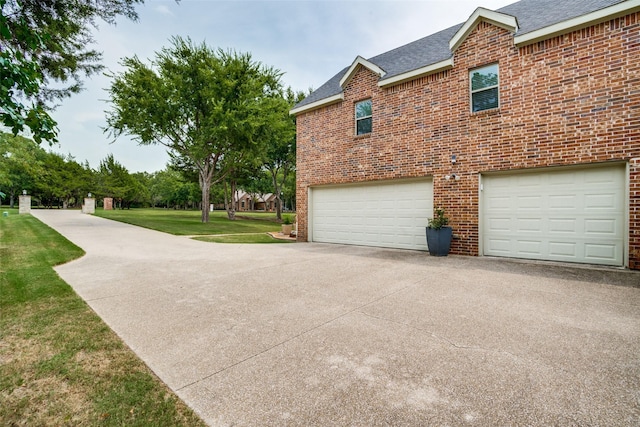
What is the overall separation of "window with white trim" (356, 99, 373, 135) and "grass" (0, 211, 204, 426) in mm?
8752

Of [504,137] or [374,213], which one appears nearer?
[504,137]

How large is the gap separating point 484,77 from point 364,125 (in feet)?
12.1

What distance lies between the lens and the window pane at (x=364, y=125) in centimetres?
1000

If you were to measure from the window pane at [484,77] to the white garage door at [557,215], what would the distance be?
2430 mm

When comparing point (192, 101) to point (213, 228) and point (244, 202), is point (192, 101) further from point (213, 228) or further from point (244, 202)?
point (244, 202)

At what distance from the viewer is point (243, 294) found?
4414 millimetres

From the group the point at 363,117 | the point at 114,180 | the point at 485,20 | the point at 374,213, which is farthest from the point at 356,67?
the point at 114,180

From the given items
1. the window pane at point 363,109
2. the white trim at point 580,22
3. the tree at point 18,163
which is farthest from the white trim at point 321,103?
the tree at point 18,163

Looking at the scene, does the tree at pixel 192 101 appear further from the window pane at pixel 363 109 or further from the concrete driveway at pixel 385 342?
the concrete driveway at pixel 385 342

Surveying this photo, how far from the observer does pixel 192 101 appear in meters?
18.1

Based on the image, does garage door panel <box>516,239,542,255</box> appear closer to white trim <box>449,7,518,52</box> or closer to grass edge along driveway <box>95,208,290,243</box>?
white trim <box>449,7,518,52</box>

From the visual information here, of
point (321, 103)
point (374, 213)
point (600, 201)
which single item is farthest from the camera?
point (321, 103)

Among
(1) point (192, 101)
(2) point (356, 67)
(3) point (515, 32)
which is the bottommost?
(3) point (515, 32)

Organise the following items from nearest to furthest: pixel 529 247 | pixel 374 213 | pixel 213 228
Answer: pixel 529 247 < pixel 374 213 < pixel 213 228
